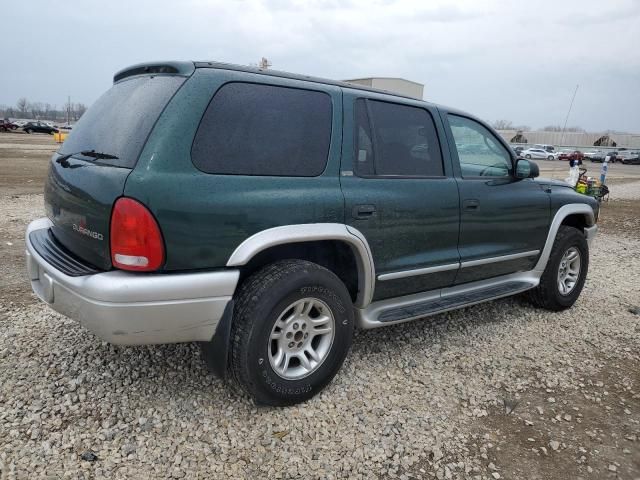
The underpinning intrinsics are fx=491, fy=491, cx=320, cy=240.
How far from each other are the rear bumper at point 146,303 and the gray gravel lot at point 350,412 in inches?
21.4

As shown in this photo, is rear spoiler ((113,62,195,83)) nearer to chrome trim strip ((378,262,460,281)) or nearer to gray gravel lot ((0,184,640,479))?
chrome trim strip ((378,262,460,281))

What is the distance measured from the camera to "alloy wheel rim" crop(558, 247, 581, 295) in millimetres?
4629

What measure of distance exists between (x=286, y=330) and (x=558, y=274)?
2.97 meters

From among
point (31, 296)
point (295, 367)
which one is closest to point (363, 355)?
point (295, 367)

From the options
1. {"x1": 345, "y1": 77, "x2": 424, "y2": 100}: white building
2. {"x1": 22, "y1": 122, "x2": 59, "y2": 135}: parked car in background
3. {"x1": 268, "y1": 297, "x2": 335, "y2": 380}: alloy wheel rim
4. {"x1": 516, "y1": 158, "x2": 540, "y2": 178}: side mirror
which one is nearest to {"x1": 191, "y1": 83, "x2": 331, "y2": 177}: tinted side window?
{"x1": 268, "y1": 297, "x2": 335, "y2": 380}: alloy wheel rim

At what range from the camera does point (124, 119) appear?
8.64ft

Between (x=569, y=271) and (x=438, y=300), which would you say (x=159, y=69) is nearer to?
(x=438, y=300)

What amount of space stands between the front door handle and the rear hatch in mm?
2115

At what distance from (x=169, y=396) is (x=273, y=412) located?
24.4 inches

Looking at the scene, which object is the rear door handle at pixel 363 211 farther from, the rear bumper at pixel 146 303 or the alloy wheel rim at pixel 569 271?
the alloy wheel rim at pixel 569 271

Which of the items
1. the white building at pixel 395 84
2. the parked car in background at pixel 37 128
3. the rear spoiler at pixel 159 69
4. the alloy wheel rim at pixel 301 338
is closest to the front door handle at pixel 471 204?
the alloy wheel rim at pixel 301 338

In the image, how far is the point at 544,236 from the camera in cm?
429

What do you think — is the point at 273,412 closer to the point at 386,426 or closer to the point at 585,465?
the point at 386,426

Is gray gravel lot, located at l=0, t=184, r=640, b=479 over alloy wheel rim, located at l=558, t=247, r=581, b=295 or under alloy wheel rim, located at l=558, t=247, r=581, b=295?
under
